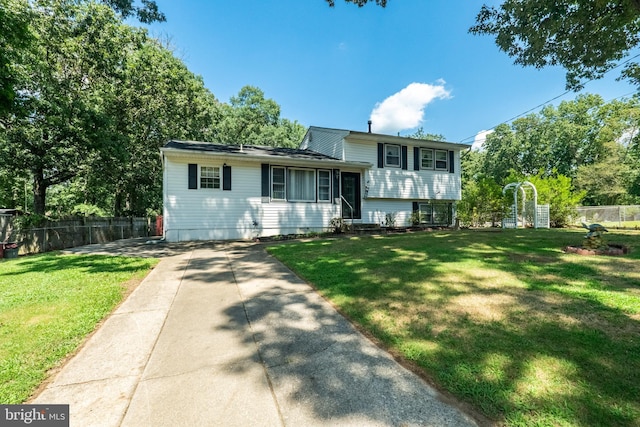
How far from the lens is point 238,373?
2361 millimetres

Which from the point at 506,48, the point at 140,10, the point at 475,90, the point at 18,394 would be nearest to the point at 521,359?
the point at 18,394

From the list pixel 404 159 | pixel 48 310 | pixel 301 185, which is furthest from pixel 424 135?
pixel 48 310

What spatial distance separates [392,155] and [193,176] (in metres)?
10.3

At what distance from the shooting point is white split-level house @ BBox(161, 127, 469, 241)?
37.2 ft

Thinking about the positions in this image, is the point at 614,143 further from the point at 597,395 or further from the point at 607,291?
the point at 597,395

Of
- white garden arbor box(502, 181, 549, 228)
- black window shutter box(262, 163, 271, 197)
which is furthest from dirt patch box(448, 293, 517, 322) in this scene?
white garden arbor box(502, 181, 549, 228)

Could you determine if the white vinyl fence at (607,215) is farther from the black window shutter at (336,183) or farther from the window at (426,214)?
the black window shutter at (336,183)

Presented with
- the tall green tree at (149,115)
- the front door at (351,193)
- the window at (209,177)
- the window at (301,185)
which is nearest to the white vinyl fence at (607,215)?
the front door at (351,193)

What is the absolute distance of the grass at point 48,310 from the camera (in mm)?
2428

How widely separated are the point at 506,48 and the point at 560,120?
3483cm

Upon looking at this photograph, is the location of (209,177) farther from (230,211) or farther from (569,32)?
(569,32)

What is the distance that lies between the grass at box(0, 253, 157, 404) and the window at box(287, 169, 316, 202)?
22.6 ft

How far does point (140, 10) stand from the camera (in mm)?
10992

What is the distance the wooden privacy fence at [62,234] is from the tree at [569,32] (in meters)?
17.9
